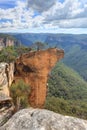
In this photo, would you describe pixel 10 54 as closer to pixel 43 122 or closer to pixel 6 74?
pixel 6 74

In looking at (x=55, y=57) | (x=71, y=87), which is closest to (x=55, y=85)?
(x=71, y=87)

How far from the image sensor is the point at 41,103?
57.3 m

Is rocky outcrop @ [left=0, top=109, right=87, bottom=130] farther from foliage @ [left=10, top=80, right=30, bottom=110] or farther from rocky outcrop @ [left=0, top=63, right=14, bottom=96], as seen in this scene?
rocky outcrop @ [left=0, top=63, right=14, bottom=96]

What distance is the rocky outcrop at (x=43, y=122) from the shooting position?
7.34m

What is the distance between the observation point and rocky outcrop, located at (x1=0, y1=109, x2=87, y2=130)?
24.1 feet

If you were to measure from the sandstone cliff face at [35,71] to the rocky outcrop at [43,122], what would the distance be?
48.3 metres

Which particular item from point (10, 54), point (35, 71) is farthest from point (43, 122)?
point (10, 54)

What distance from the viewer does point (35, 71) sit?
188 feet

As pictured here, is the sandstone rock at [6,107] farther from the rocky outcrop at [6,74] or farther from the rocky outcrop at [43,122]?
the rocky outcrop at [6,74]

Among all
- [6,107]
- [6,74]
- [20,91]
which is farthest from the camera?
[6,74]

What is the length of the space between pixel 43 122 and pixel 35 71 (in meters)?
49.9

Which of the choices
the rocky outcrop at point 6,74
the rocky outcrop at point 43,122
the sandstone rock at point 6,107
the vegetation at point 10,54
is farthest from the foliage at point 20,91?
the rocky outcrop at point 43,122

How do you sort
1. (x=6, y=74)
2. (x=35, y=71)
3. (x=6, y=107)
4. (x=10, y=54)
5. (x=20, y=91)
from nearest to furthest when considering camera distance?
(x=6, y=107) → (x=20, y=91) → (x=6, y=74) → (x=35, y=71) → (x=10, y=54)

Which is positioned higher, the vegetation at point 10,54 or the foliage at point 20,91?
the vegetation at point 10,54
